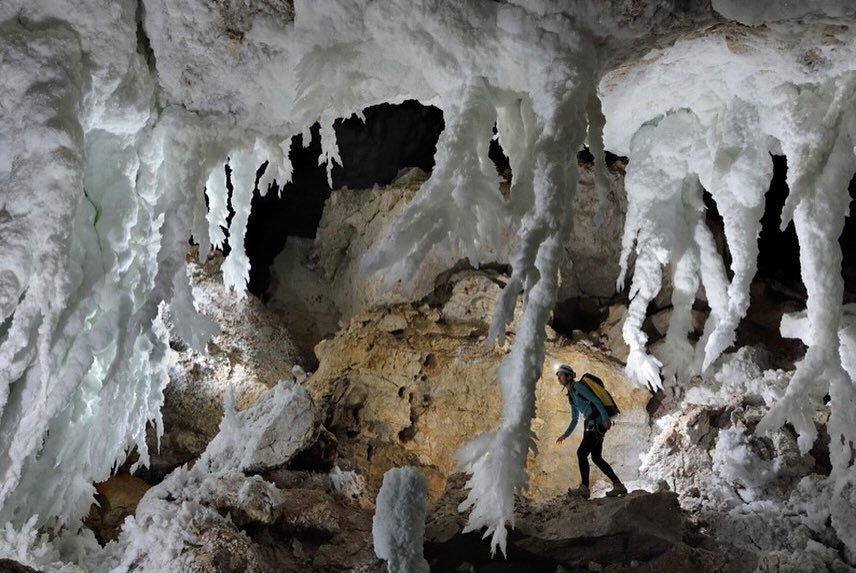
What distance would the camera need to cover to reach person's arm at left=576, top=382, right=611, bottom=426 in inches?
203

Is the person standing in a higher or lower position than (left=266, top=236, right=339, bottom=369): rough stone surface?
lower

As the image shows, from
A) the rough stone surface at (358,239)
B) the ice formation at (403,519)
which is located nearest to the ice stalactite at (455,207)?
the ice formation at (403,519)

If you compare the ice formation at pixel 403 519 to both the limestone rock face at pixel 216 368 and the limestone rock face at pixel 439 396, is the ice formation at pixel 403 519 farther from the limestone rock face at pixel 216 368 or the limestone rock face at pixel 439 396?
the limestone rock face at pixel 216 368

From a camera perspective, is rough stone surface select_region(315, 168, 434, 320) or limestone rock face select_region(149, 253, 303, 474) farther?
rough stone surface select_region(315, 168, 434, 320)

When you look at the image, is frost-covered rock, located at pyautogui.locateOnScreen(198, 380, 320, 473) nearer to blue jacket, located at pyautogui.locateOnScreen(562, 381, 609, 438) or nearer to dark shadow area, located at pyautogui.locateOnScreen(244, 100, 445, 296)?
blue jacket, located at pyautogui.locateOnScreen(562, 381, 609, 438)

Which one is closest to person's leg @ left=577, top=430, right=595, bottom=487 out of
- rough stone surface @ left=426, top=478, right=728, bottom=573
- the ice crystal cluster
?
rough stone surface @ left=426, top=478, right=728, bottom=573

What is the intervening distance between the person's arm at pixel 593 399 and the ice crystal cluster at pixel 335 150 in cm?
87

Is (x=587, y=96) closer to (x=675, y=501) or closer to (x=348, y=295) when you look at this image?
(x=675, y=501)

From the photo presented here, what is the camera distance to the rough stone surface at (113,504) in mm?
6336

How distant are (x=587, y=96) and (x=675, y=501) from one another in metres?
2.53

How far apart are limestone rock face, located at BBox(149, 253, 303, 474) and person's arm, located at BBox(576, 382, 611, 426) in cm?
392

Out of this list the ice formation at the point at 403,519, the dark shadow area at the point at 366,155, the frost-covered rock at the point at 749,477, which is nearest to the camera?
the ice formation at the point at 403,519

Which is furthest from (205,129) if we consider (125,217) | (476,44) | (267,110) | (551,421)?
(551,421)

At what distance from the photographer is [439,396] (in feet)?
23.0
